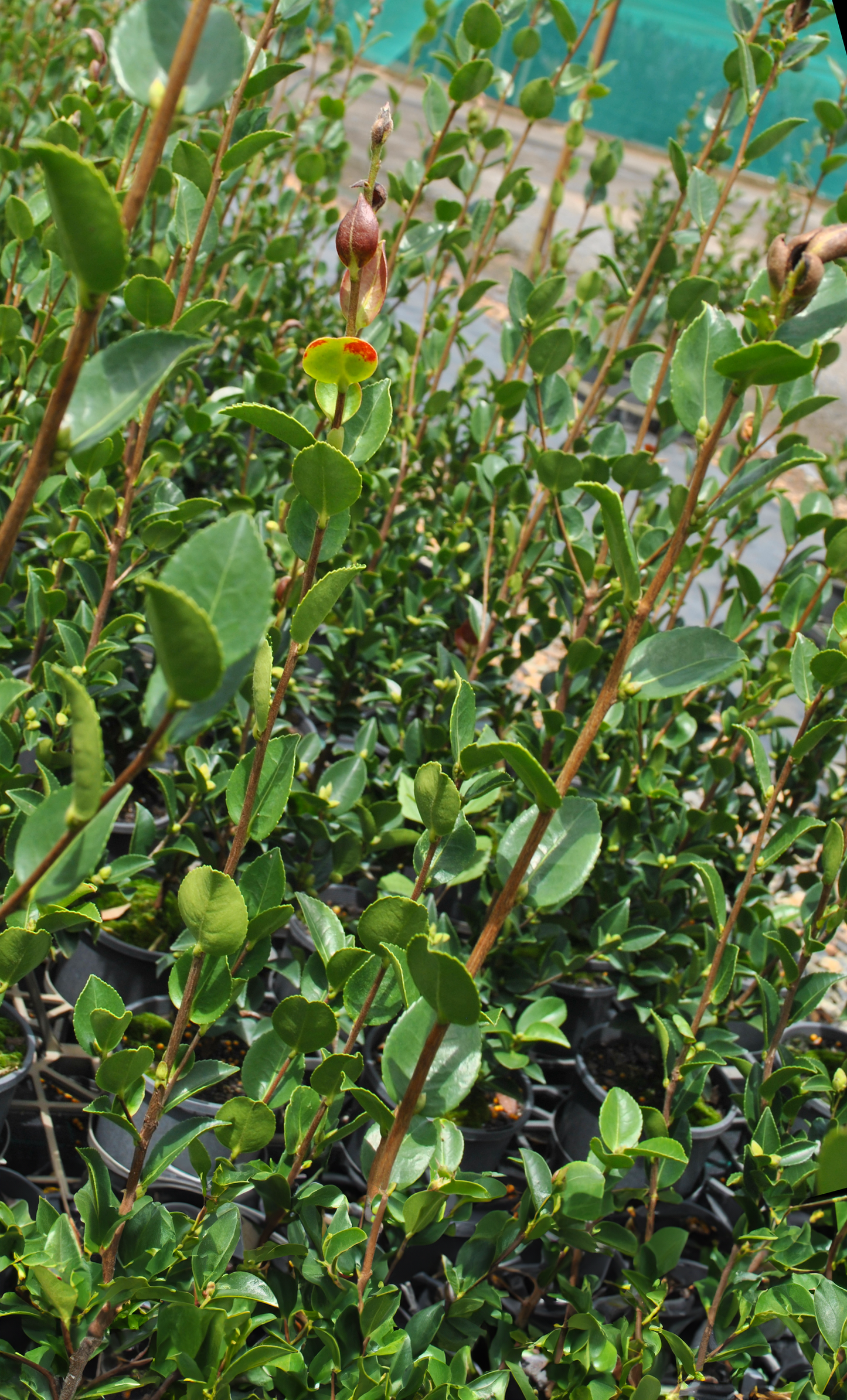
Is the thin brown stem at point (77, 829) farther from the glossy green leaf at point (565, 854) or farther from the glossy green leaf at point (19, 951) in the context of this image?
the glossy green leaf at point (565, 854)

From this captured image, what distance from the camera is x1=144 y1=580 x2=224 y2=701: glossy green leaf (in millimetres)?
377

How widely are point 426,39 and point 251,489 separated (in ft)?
4.33

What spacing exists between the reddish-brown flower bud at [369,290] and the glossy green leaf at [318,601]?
0.16 metres

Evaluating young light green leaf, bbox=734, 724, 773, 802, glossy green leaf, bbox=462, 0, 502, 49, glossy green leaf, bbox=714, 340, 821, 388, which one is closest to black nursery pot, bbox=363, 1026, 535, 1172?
young light green leaf, bbox=734, 724, 773, 802

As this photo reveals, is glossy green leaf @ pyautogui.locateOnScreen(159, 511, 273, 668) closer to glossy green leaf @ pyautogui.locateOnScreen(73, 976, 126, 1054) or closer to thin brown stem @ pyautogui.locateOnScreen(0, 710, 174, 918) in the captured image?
thin brown stem @ pyautogui.locateOnScreen(0, 710, 174, 918)

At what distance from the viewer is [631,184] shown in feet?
52.7

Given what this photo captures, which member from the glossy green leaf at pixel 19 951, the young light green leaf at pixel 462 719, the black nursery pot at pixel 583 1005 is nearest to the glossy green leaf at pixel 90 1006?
the glossy green leaf at pixel 19 951

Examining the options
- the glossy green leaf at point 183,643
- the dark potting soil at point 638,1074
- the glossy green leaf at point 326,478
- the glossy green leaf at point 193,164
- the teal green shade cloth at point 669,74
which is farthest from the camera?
the teal green shade cloth at point 669,74

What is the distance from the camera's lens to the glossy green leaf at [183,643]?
0.38m

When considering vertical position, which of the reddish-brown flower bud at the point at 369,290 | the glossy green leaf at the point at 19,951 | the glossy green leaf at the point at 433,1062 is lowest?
the glossy green leaf at the point at 19,951

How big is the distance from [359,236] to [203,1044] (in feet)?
3.86

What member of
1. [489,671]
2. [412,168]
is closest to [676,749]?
[489,671]

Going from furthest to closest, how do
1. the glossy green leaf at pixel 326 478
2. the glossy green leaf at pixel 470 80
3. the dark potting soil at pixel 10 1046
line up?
the glossy green leaf at pixel 470 80
the dark potting soil at pixel 10 1046
the glossy green leaf at pixel 326 478

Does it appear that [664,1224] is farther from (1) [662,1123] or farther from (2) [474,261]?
(2) [474,261]
